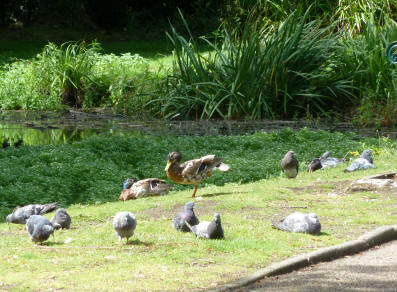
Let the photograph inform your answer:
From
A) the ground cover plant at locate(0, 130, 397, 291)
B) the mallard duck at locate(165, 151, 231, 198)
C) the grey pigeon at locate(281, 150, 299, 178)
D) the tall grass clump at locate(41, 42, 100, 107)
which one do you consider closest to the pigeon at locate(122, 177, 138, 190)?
the ground cover plant at locate(0, 130, 397, 291)

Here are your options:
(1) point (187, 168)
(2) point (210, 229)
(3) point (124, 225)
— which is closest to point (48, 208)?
(1) point (187, 168)

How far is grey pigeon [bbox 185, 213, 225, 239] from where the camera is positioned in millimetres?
6910

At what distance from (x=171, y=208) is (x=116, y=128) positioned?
28.4ft

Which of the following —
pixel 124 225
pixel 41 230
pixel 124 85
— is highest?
→ pixel 124 225

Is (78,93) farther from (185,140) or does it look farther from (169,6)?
(169,6)

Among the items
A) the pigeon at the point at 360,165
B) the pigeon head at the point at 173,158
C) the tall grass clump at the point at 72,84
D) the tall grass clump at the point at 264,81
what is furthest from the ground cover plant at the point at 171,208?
the tall grass clump at the point at 72,84

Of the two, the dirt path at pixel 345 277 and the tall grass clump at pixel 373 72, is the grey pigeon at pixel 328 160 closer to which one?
the tall grass clump at pixel 373 72

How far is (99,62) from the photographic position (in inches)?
927

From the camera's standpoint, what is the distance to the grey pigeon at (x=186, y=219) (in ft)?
24.1

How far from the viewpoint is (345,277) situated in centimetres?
603

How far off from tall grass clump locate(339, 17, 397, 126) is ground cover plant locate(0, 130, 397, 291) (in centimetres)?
281

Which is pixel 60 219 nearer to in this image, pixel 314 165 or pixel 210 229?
pixel 210 229

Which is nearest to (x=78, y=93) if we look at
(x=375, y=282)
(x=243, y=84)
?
(x=243, y=84)

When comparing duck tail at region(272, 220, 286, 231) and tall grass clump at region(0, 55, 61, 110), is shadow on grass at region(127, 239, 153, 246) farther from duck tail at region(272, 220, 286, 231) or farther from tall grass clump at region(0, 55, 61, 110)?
tall grass clump at region(0, 55, 61, 110)
